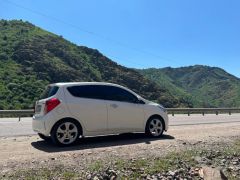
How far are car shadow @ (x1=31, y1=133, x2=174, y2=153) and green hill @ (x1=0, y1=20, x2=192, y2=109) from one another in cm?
3368

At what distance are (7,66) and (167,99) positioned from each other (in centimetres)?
3145

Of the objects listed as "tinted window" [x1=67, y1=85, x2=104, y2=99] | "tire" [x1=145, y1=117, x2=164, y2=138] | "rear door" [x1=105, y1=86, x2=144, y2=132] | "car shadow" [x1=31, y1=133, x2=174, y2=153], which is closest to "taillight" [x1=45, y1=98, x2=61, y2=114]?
"tinted window" [x1=67, y1=85, x2=104, y2=99]

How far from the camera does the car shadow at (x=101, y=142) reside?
34.3 feet

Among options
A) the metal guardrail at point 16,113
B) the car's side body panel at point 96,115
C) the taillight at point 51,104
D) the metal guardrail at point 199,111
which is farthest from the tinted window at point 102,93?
the metal guardrail at point 199,111

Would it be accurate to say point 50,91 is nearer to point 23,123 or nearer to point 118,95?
point 118,95

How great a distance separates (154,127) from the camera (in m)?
12.5

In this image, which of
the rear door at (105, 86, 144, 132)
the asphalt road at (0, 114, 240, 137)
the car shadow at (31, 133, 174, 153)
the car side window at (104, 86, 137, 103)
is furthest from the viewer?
the asphalt road at (0, 114, 240, 137)

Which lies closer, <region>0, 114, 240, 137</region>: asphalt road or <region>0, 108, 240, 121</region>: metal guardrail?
<region>0, 114, 240, 137</region>: asphalt road

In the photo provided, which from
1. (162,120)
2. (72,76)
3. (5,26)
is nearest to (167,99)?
(72,76)

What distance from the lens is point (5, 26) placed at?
8725cm

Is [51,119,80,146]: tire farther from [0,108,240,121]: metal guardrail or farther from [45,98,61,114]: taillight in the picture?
[0,108,240,121]: metal guardrail

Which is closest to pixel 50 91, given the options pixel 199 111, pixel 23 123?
pixel 23 123

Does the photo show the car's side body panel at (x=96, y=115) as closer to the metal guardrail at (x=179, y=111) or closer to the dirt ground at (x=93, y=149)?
the dirt ground at (x=93, y=149)

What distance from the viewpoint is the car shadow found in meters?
10.5
